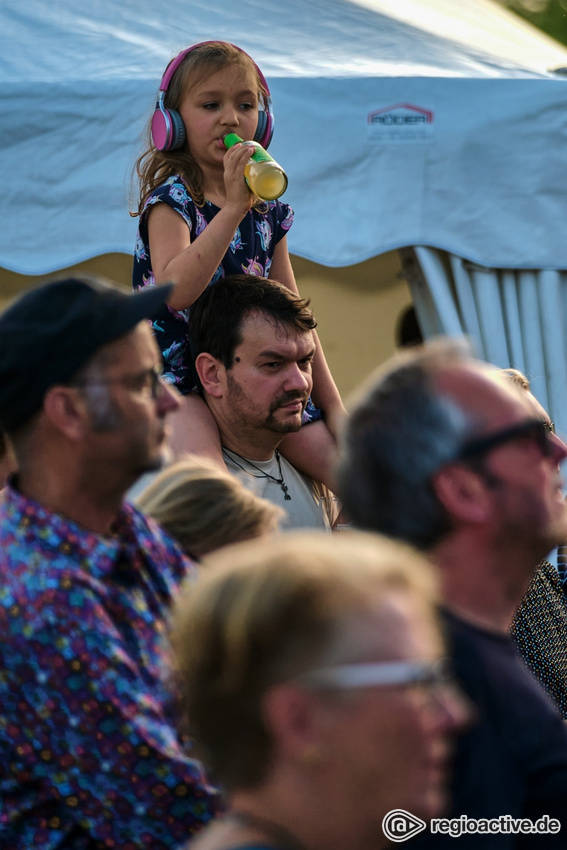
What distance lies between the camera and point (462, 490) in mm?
1594

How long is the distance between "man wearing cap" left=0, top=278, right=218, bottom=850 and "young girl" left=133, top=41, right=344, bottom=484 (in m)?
1.14

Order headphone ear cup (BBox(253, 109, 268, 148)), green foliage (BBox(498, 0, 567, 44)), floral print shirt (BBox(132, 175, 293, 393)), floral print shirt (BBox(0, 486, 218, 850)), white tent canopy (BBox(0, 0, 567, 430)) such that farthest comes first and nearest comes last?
green foliage (BBox(498, 0, 567, 44)), white tent canopy (BBox(0, 0, 567, 430)), headphone ear cup (BBox(253, 109, 268, 148)), floral print shirt (BBox(132, 175, 293, 393)), floral print shirt (BBox(0, 486, 218, 850))

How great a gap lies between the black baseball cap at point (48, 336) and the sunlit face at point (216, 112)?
4.87 feet

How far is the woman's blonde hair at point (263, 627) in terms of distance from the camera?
3.45 ft

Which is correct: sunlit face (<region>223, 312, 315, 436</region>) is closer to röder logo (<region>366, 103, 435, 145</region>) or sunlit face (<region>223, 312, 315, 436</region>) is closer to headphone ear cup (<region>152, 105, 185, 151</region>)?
headphone ear cup (<region>152, 105, 185, 151</region>)

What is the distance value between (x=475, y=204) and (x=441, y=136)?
1.01 feet

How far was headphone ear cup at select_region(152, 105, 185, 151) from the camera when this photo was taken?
3.04m

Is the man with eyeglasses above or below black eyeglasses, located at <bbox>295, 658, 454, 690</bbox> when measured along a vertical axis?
below

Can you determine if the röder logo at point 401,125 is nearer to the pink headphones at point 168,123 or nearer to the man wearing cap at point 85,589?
the pink headphones at point 168,123

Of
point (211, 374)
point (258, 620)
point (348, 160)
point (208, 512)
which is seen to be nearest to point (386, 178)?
point (348, 160)

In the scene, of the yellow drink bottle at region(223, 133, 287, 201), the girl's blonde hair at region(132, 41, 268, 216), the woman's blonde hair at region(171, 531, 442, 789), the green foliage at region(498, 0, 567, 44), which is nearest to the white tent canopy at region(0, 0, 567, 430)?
the girl's blonde hair at region(132, 41, 268, 216)

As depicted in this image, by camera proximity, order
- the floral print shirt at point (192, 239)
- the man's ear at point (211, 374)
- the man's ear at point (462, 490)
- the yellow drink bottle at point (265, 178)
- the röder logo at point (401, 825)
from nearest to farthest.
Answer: the röder logo at point (401, 825), the man's ear at point (462, 490), the yellow drink bottle at point (265, 178), the floral print shirt at point (192, 239), the man's ear at point (211, 374)

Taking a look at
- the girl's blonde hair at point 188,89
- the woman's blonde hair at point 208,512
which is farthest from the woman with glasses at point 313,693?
the girl's blonde hair at point 188,89

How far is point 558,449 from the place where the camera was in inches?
72.3
